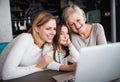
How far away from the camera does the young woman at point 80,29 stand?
1.65 meters

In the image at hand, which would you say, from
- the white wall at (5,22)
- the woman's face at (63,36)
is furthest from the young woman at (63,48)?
the white wall at (5,22)

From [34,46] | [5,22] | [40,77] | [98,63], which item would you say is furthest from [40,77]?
[5,22]

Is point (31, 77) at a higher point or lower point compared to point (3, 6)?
lower

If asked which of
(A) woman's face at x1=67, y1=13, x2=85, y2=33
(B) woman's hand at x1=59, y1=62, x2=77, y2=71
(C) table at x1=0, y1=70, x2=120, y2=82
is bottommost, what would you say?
(C) table at x1=0, y1=70, x2=120, y2=82

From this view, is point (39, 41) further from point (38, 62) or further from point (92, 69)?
point (92, 69)

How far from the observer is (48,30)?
1429 mm

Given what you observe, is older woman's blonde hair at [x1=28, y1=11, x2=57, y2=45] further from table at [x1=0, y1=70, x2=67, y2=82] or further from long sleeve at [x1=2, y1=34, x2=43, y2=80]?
table at [x1=0, y1=70, x2=67, y2=82]

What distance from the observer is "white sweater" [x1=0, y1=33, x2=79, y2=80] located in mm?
1212

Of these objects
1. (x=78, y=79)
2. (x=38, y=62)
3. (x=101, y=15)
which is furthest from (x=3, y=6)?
(x=78, y=79)

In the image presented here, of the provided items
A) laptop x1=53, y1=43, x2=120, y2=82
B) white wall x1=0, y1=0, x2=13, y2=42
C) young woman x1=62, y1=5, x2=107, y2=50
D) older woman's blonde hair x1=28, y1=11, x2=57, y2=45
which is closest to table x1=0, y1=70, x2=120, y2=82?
laptop x1=53, y1=43, x2=120, y2=82

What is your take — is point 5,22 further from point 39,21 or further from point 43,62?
point 43,62

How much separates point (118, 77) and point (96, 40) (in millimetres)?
689

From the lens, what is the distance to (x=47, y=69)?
1393 mm

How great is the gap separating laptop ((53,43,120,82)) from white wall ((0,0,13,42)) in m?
3.20
